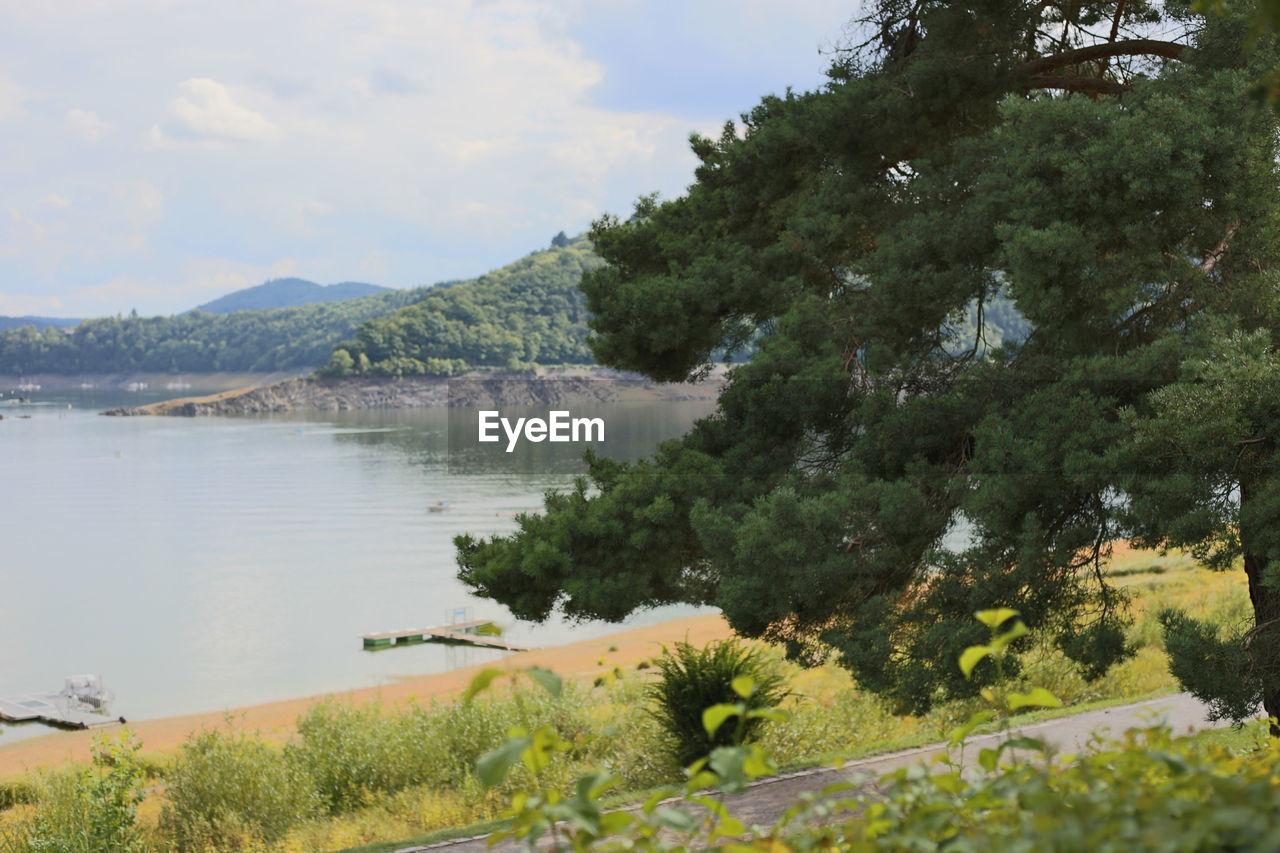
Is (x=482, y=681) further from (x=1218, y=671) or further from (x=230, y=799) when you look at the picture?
(x=230, y=799)

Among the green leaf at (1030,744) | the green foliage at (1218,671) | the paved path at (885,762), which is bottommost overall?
the paved path at (885,762)

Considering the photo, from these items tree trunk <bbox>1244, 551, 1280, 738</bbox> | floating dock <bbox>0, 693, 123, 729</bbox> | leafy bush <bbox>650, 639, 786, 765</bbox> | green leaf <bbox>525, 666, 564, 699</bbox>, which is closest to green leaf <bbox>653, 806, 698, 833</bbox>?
green leaf <bbox>525, 666, 564, 699</bbox>

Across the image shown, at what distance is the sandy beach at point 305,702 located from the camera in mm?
18219

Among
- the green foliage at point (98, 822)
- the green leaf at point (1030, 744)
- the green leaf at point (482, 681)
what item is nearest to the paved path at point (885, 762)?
the green foliage at point (98, 822)

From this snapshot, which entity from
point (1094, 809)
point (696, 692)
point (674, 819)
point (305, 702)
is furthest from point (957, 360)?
point (305, 702)

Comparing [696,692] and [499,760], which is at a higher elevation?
[499,760]

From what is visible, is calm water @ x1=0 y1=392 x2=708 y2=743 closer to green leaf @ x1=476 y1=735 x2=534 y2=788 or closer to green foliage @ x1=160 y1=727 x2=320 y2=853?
green foliage @ x1=160 y1=727 x2=320 y2=853

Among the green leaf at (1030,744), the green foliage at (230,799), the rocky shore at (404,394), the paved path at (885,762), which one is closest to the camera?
the green leaf at (1030,744)

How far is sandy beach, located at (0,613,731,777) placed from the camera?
59.8ft

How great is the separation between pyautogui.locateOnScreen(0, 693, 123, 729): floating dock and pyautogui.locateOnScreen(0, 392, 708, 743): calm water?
2.04ft

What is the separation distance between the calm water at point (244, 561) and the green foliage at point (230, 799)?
3079 mm

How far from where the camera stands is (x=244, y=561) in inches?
1518

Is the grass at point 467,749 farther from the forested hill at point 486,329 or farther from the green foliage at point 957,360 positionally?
the forested hill at point 486,329

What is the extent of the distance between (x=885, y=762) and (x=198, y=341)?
166 meters
